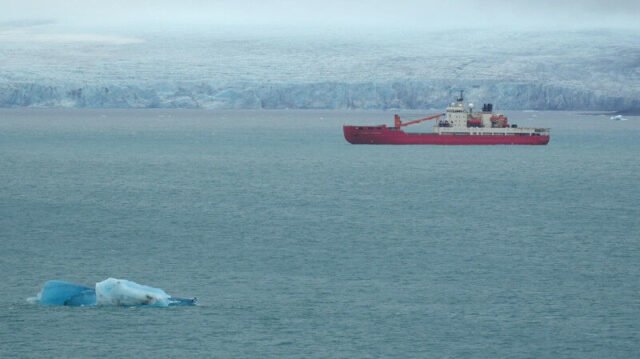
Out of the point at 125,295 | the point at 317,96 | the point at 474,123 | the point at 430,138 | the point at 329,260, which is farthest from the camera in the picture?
the point at 317,96

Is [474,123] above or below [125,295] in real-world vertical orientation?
below

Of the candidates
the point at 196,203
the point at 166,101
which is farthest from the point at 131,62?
the point at 196,203

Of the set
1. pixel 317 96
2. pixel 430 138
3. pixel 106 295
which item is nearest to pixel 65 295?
pixel 106 295

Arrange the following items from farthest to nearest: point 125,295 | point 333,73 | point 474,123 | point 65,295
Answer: point 333,73 → point 474,123 → point 65,295 → point 125,295

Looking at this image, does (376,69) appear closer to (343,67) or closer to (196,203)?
(343,67)

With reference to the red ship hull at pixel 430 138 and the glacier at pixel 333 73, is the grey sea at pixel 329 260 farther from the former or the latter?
the glacier at pixel 333 73

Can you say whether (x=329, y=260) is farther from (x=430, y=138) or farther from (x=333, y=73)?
(x=333, y=73)

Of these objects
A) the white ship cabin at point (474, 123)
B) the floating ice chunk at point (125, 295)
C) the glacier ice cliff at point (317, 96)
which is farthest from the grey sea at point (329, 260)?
the glacier ice cliff at point (317, 96)
